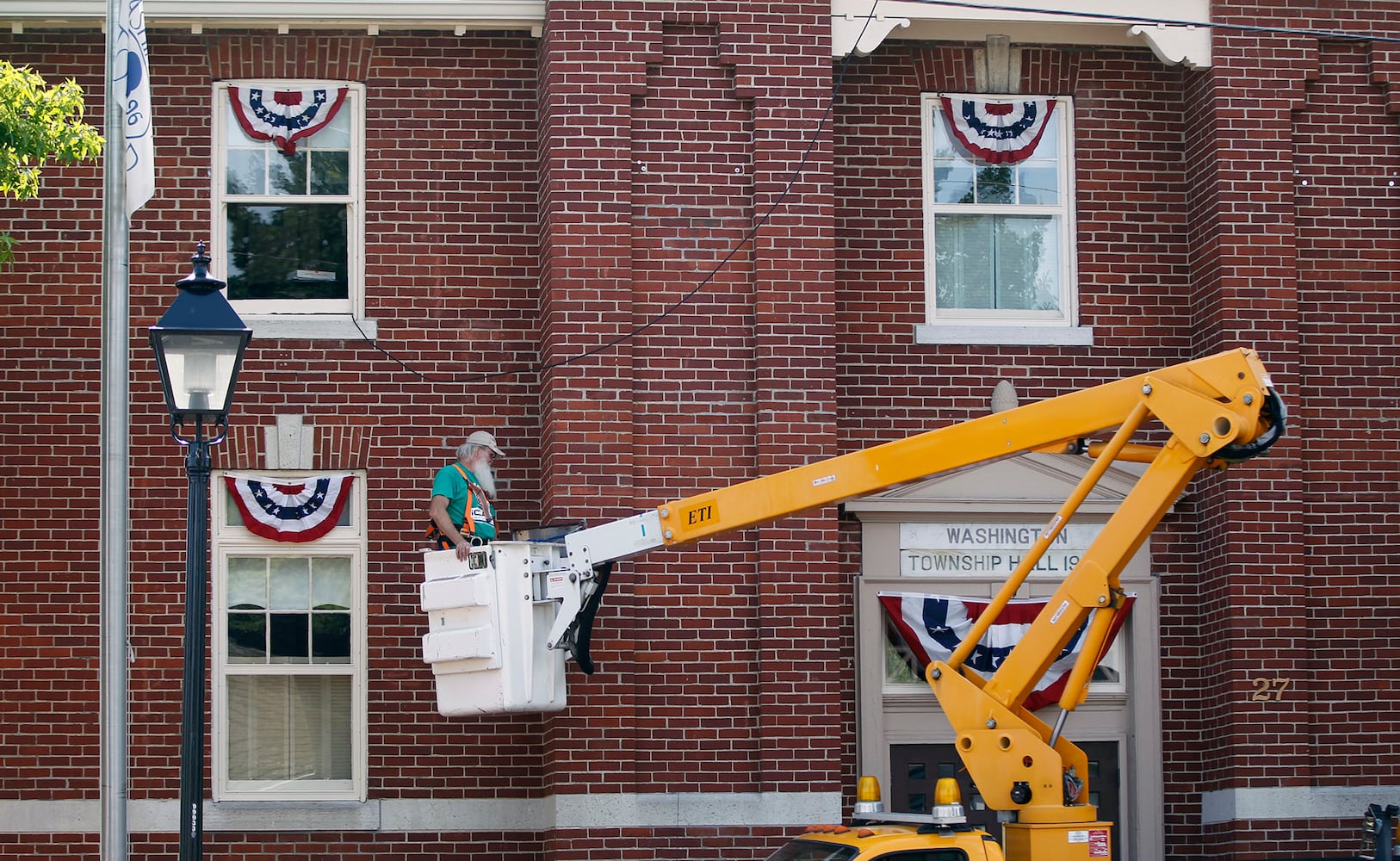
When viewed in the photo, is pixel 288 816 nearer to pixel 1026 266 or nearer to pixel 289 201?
pixel 289 201

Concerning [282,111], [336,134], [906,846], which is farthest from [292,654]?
[906,846]

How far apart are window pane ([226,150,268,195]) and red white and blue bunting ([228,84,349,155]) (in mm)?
158

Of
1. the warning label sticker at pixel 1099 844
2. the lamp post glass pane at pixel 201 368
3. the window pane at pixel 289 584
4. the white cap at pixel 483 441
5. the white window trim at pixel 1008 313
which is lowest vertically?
the warning label sticker at pixel 1099 844

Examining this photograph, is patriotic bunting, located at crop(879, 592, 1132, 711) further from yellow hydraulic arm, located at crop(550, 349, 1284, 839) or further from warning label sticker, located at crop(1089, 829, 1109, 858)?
warning label sticker, located at crop(1089, 829, 1109, 858)

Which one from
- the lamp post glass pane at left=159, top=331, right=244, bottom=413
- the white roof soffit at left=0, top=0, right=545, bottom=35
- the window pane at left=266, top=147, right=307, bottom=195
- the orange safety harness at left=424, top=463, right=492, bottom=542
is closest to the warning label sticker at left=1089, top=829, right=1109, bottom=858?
the orange safety harness at left=424, top=463, right=492, bottom=542

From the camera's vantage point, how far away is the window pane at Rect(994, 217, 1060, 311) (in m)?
15.5

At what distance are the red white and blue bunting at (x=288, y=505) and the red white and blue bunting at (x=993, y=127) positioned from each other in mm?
5844

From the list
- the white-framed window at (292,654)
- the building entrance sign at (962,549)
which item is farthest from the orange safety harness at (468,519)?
the building entrance sign at (962,549)

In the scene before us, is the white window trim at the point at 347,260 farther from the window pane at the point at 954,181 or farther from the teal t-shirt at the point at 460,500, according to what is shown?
the window pane at the point at 954,181

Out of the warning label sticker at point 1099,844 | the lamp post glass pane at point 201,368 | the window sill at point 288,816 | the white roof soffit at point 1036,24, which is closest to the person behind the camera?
the lamp post glass pane at point 201,368

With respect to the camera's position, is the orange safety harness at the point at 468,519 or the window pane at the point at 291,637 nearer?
the orange safety harness at the point at 468,519

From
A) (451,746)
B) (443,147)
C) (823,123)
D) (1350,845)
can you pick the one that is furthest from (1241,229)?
(451,746)

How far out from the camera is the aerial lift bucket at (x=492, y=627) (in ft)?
39.4

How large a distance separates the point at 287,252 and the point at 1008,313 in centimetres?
588
